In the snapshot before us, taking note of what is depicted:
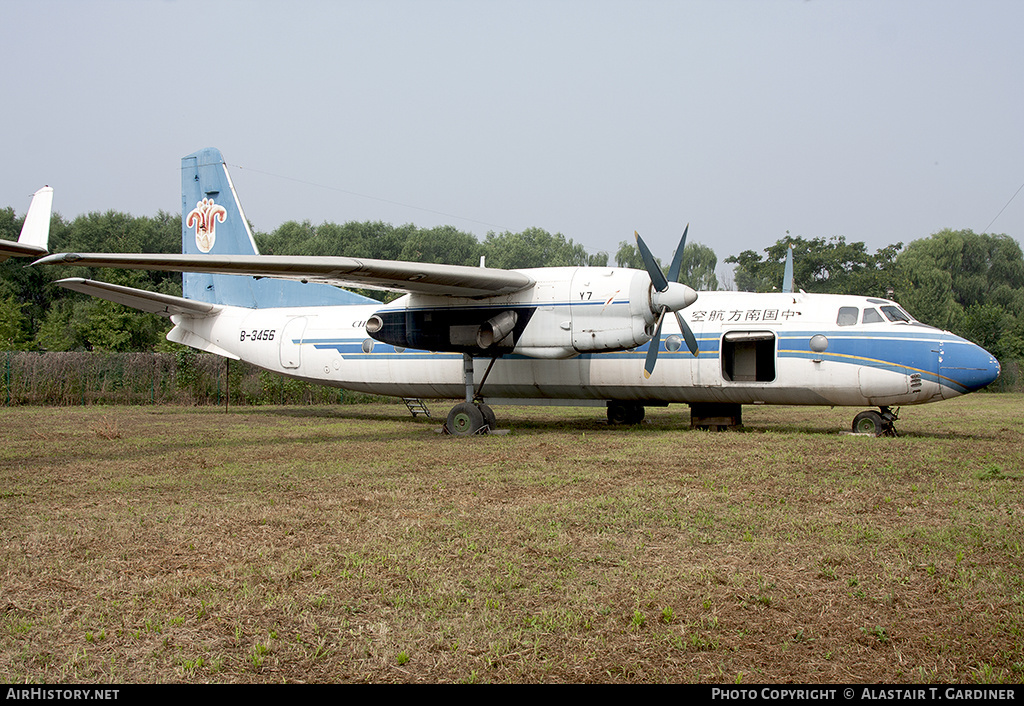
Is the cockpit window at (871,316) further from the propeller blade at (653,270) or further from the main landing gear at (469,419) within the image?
the main landing gear at (469,419)

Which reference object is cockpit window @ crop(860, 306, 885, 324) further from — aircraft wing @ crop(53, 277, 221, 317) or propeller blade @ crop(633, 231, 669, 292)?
aircraft wing @ crop(53, 277, 221, 317)

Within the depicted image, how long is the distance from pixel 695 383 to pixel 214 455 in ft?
30.2

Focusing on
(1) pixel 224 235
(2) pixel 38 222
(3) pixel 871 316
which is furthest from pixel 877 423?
(1) pixel 224 235

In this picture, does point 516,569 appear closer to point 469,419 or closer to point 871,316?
point 469,419

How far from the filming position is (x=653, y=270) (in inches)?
559

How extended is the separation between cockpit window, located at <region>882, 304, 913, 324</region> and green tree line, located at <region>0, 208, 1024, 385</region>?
28822 millimetres

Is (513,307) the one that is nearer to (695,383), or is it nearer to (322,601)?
(695,383)

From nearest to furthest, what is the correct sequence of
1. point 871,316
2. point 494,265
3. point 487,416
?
point 871,316
point 487,416
point 494,265

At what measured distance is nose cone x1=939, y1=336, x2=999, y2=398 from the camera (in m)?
13.8

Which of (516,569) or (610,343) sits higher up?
(610,343)

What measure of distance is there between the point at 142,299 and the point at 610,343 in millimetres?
11238

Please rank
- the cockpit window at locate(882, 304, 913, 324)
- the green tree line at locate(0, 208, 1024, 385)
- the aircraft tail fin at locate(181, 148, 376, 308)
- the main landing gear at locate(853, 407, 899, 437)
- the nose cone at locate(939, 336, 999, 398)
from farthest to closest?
1. the green tree line at locate(0, 208, 1024, 385)
2. the aircraft tail fin at locate(181, 148, 376, 308)
3. the cockpit window at locate(882, 304, 913, 324)
4. the main landing gear at locate(853, 407, 899, 437)
5. the nose cone at locate(939, 336, 999, 398)

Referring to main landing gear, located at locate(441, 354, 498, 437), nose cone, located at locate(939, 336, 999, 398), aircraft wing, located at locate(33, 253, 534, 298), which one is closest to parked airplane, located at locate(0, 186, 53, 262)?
aircraft wing, located at locate(33, 253, 534, 298)

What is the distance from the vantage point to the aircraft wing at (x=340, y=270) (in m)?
11.3
